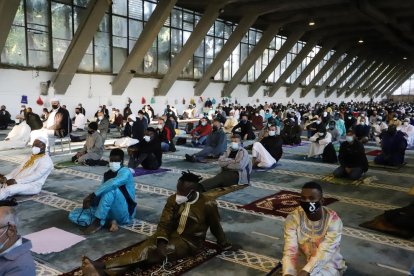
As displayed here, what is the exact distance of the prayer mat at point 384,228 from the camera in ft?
13.4

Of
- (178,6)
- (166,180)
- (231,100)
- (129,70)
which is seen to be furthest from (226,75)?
(166,180)

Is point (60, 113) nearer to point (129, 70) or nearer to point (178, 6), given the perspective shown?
point (129, 70)

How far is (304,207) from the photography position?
2666mm

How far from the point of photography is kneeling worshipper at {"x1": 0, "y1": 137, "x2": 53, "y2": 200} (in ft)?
17.0

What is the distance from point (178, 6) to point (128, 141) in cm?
1050

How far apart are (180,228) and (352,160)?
169 inches

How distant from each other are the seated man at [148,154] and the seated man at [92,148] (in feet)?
2.32

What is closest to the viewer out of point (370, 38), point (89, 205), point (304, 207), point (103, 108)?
point (304, 207)

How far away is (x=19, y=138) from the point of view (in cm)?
990

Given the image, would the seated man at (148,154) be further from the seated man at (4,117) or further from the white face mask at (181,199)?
the seated man at (4,117)

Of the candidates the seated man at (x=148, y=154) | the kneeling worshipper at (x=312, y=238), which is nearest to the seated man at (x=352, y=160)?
→ the seated man at (x=148, y=154)

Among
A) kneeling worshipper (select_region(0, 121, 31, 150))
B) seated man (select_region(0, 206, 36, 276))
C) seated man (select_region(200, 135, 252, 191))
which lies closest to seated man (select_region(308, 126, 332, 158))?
seated man (select_region(200, 135, 252, 191))

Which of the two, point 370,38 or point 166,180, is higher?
point 370,38

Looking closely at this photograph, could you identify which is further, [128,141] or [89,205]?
[128,141]
